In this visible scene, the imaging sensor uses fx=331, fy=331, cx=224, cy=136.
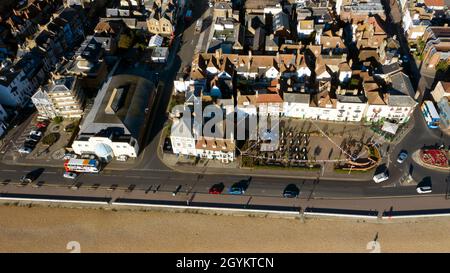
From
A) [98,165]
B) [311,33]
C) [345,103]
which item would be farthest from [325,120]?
[98,165]

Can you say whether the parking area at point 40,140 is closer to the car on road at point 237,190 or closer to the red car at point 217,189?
the red car at point 217,189

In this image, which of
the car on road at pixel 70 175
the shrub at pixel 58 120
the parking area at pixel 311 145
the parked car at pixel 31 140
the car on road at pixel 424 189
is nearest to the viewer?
the car on road at pixel 424 189

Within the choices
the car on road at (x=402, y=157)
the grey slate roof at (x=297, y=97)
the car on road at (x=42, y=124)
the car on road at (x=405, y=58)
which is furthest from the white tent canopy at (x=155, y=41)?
the car on road at (x=402, y=157)

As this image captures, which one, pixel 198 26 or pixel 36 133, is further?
pixel 198 26

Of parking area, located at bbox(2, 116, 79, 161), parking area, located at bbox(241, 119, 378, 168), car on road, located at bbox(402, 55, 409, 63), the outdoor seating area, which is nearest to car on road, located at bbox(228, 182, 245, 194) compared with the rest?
parking area, located at bbox(241, 119, 378, 168)

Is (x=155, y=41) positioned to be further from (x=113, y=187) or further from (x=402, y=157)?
(x=402, y=157)

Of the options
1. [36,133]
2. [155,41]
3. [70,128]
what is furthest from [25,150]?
[155,41]
